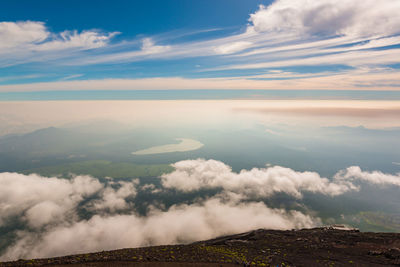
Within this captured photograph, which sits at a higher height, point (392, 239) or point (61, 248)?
point (392, 239)

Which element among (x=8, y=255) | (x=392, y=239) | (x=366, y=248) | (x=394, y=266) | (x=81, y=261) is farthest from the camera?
(x=8, y=255)

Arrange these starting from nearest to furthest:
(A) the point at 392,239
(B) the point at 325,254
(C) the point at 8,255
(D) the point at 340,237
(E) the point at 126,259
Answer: (E) the point at 126,259 < (B) the point at 325,254 < (A) the point at 392,239 < (D) the point at 340,237 < (C) the point at 8,255

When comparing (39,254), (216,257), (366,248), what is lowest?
(39,254)

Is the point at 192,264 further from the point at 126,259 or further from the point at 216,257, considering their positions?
the point at 126,259

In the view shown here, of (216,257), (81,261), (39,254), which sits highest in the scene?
(81,261)

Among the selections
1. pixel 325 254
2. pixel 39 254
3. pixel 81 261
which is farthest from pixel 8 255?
pixel 325 254

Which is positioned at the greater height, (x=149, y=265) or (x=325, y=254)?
(x=149, y=265)

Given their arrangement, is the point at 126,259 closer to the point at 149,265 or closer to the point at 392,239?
the point at 149,265

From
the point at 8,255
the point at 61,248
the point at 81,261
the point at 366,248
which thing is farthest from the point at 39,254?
the point at 366,248

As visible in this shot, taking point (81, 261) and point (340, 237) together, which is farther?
point (340, 237)
